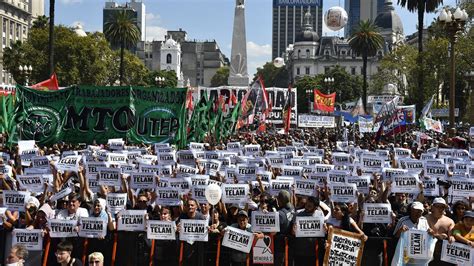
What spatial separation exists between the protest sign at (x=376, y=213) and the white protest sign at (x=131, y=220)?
3001 millimetres

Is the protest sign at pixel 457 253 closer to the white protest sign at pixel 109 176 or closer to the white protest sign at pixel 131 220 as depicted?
the white protest sign at pixel 131 220

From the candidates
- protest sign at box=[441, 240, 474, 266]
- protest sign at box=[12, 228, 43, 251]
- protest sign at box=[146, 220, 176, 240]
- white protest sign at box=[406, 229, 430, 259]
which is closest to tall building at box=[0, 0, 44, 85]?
protest sign at box=[12, 228, 43, 251]

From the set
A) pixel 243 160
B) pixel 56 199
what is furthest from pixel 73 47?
pixel 56 199

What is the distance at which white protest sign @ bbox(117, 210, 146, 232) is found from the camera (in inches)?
395

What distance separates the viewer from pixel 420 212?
30.2ft

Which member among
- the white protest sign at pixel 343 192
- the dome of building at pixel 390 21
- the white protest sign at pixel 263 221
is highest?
the dome of building at pixel 390 21

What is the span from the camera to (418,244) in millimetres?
9078

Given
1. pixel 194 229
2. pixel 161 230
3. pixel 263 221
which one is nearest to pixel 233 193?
pixel 263 221

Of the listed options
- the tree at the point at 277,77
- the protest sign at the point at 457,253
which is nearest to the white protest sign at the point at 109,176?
the protest sign at the point at 457,253

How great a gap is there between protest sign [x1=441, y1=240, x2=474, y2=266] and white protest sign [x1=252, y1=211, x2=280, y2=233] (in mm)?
2190

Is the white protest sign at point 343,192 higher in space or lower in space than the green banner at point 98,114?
lower

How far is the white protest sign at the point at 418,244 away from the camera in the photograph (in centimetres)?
904

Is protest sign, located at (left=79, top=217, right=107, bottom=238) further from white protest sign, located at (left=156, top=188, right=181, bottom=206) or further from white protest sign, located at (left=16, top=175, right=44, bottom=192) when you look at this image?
white protest sign, located at (left=16, top=175, right=44, bottom=192)

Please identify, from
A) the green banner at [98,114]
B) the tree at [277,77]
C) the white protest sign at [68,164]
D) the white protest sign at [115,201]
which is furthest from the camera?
the tree at [277,77]
